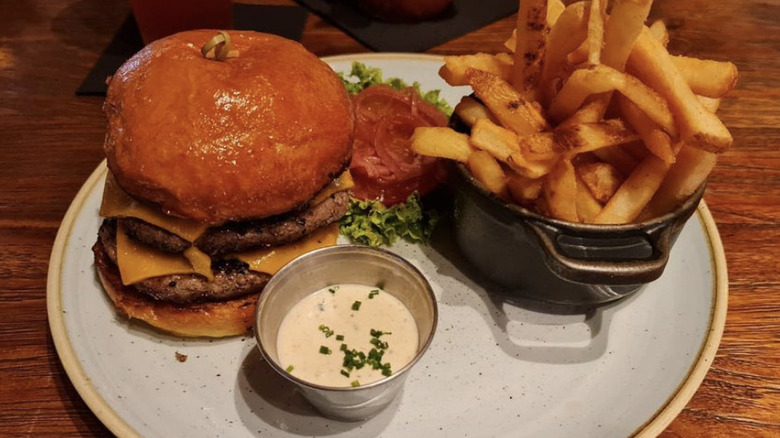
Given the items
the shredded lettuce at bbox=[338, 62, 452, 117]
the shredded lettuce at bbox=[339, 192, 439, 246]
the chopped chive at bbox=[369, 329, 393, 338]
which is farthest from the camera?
the shredded lettuce at bbox=[338, 62, 452, 117]

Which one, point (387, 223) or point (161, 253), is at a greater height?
point (161, 253)

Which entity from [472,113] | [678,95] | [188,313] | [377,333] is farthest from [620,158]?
[188,313]

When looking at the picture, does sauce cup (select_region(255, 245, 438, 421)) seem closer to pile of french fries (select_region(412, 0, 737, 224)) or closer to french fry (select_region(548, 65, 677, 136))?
pile of french fries (select_region(412, 0, 737, 224))

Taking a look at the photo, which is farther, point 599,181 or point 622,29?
point 599,181

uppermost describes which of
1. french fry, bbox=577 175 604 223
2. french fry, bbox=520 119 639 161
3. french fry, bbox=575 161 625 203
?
french fry, bbox=520 119 639 161

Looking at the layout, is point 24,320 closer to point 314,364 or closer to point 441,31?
point 314,364

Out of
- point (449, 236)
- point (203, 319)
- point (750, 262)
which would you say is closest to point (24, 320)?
point (203, 319)

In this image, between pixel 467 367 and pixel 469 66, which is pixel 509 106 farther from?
pixel 467 367

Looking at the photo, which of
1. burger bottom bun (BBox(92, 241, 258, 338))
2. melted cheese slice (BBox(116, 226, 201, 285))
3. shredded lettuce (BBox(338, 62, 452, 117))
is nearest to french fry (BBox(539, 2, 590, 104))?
shredded lettuce (BBox(338, 62, 452, 117))
